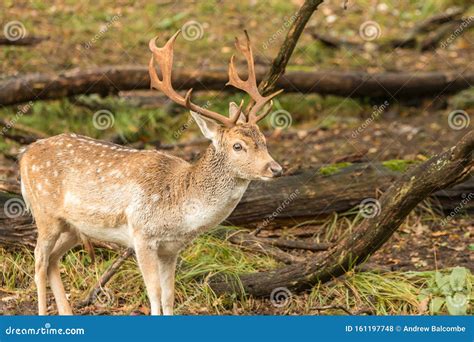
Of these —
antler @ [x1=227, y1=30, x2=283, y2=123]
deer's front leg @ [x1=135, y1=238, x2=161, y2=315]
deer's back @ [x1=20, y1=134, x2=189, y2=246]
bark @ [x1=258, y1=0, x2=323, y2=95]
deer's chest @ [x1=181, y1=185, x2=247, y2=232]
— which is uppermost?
bark @ [x1=258, y1=0, x2=323, y2=95]

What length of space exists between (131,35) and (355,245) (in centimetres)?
766

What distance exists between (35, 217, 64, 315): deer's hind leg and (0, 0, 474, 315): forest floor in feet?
1.74

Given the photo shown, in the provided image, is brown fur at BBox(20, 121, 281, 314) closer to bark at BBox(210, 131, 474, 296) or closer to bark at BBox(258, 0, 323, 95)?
bark at BBox(210, 131, 474, 296)

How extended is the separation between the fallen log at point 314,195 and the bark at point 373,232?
1.03 meters

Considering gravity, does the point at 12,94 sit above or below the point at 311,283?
above

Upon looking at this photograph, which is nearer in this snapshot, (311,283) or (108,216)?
(108,216)

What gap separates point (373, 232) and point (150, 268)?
1.85m

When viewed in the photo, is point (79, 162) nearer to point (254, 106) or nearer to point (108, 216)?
point (108, 216)

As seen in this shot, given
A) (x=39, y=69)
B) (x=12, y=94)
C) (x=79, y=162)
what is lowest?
(x=79, y=162)

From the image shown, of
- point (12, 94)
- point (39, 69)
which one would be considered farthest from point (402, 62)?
point (12, 94)

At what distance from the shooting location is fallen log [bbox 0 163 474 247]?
8.91m

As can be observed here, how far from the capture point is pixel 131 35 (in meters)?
14.0

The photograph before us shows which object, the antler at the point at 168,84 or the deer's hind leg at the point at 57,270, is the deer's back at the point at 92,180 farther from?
the antler at the point at 168,84

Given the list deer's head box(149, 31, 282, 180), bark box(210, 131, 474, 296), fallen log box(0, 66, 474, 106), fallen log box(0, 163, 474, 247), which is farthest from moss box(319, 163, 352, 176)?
deer's head box(149, 31, 282, 180)
